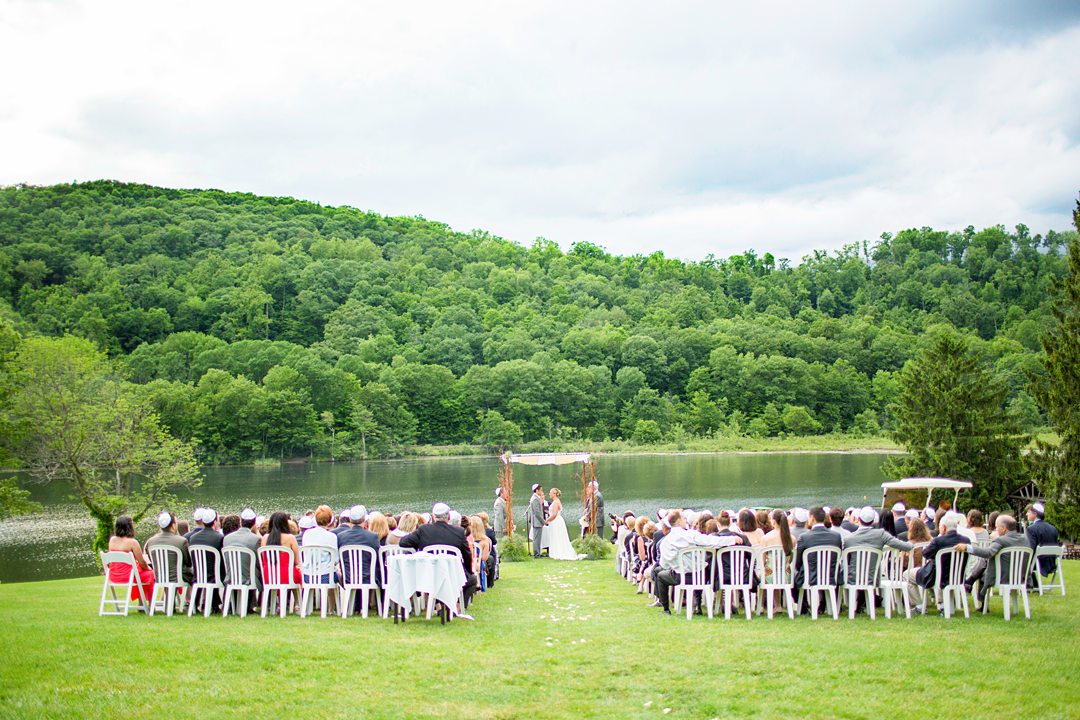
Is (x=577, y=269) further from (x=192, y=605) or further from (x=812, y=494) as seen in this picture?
(x=192, y=605)

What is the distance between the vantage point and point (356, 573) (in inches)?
342

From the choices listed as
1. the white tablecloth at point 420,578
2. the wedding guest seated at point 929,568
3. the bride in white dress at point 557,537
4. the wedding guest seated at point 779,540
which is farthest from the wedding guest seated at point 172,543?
the bride in white dress at point 557,537

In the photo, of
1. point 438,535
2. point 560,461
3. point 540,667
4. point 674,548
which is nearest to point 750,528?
point 674,548

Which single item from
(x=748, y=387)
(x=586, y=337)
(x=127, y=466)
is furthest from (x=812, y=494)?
(x=586, y=337)

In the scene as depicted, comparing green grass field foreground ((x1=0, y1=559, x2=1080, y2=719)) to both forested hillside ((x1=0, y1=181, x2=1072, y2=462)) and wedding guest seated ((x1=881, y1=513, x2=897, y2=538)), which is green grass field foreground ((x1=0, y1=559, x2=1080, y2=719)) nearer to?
wedding guest seated ((x1=881, y1=513, x2=897, y2=538))

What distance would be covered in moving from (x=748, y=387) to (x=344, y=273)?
55.6 metres

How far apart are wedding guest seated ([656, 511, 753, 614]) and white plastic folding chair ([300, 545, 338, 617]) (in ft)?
11.2

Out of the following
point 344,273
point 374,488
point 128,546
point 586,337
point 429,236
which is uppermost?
point 429,236

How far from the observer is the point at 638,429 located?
81.2m

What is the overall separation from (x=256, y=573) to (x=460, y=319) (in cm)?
9853

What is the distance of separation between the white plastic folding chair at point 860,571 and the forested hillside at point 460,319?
58.7 meters

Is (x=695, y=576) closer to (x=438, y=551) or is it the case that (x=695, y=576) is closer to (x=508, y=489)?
(x=438, y=551)

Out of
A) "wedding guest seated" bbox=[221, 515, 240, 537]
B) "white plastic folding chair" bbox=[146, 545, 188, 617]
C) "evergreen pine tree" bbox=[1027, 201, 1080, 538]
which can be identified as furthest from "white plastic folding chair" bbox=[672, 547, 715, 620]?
"evergreen pine tree" bbox=[1027, 201, 1080, 538]

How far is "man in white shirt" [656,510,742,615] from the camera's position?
8.72 m
